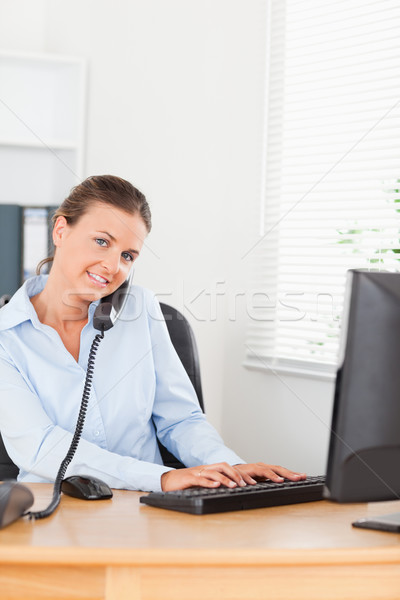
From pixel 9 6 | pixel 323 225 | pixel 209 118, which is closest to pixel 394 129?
pixel 323 225

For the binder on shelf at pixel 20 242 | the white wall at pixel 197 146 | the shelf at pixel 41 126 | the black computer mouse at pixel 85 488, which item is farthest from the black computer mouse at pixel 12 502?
the shelf at pixel 41 126

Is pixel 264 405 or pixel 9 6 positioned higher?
pixel 9 6

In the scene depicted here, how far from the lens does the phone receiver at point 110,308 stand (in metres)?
1.69

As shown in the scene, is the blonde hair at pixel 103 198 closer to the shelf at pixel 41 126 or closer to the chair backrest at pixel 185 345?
the chair backrest at pixel 185 345

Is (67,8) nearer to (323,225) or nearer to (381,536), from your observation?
(323,225)

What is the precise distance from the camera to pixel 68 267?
1.76 metres

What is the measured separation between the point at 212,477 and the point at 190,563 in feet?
1.30

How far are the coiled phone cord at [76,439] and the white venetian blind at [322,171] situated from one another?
0.97 meters

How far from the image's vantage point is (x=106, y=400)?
5.61ft

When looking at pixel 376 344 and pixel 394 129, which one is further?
pixel 394 129

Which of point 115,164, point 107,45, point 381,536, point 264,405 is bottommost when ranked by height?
point 264,405

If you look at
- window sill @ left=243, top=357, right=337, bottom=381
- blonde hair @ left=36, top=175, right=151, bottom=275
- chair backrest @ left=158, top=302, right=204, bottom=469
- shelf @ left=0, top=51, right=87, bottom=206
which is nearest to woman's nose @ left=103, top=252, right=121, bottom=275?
blonde hair @ left=36, top=175, right=151, bottom=275

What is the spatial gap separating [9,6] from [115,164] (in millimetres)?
828

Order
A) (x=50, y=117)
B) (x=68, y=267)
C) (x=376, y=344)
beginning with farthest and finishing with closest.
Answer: (x=50, y=117)
(x=68, y=267)
(x=376, y=344)
